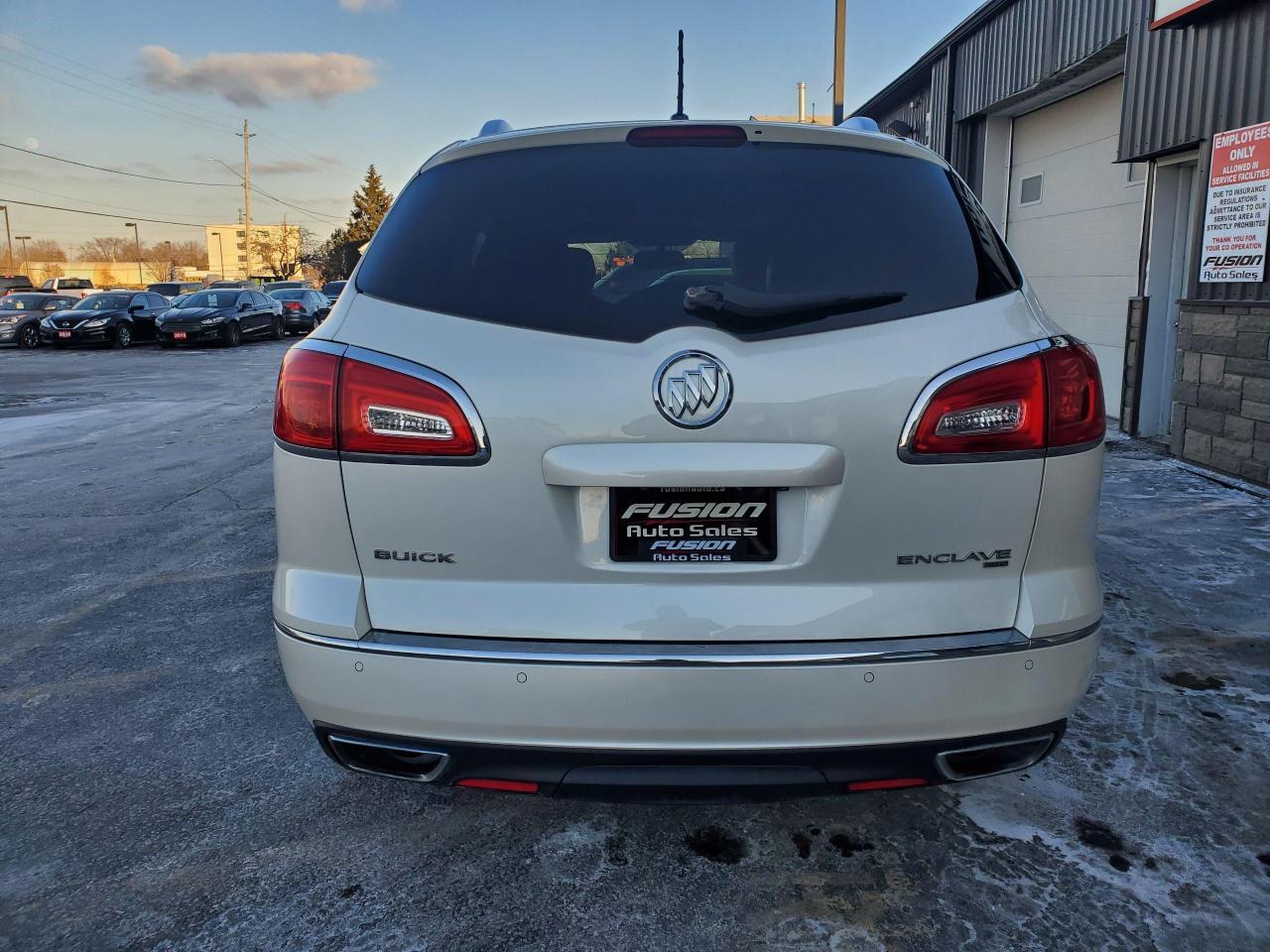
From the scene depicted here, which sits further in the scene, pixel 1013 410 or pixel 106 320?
pixel 106 320

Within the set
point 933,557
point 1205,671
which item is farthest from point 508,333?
point 1205,671

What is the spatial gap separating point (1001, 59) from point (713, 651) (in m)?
13.2

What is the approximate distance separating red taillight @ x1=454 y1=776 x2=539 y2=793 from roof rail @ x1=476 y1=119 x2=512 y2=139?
171 cm

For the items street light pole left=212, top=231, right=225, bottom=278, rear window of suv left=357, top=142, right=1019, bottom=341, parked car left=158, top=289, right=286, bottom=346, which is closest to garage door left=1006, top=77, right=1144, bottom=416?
rear window of suv left=357, top=142, right=1019, bottom=341

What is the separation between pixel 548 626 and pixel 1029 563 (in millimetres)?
1055

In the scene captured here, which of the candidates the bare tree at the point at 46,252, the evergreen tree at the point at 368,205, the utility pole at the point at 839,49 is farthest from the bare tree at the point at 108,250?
the utility pole at the point at 839,49

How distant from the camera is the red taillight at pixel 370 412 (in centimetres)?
205

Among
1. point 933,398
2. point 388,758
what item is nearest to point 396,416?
point 388,758

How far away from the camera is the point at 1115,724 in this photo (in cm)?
326

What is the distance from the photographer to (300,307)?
3080 centimetres

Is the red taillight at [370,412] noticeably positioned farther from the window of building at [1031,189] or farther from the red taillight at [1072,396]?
the window of building at [1031,189]

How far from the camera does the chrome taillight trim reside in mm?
2016

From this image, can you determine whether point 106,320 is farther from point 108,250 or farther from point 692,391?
point 108,250

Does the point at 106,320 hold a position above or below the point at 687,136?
below
